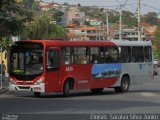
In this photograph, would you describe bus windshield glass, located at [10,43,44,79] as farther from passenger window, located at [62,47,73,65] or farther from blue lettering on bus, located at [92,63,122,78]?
blue lettering on bus, located at [92,63,122,78]

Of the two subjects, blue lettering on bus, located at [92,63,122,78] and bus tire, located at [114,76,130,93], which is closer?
blue lettering on bus, located at [92,63,122,78]

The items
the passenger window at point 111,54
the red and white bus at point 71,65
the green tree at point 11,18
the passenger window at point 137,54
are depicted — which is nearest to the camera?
the green tree at point 11,18

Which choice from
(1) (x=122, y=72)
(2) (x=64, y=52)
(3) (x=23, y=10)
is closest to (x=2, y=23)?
(3) (x=23, y=10)

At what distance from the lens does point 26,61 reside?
27.2 meters

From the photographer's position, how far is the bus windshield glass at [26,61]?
26781 millimetres

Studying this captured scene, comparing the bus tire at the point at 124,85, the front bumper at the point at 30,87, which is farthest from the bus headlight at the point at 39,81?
the bus tire at the point at 124,85

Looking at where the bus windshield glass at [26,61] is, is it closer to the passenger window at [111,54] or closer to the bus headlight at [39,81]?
the bus headlight at [39,81]

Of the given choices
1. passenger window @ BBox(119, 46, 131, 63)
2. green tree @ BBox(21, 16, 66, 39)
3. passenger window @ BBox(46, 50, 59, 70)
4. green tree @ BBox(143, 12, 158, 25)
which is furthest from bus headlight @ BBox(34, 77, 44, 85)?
green tree @ BBox(143, 12, 158, 25)

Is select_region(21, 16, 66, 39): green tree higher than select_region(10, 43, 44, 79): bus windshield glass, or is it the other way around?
select_region(21, 16, 66, 39): green tree

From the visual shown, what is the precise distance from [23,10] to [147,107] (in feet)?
27.6

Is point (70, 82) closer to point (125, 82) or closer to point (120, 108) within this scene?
point (125, 82)

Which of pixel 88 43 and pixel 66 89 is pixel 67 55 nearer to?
pixel 66 89

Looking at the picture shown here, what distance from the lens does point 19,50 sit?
27734mm

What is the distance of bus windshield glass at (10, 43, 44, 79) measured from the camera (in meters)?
26.8
